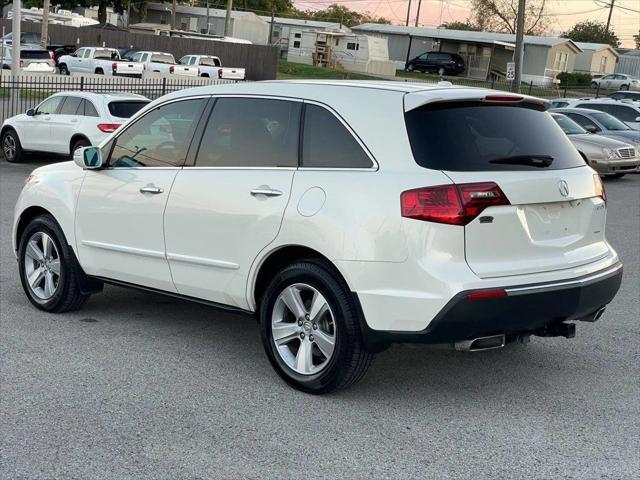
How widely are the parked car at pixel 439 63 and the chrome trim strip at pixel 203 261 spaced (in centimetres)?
6712

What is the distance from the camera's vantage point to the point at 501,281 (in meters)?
4.81

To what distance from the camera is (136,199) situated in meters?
6.26

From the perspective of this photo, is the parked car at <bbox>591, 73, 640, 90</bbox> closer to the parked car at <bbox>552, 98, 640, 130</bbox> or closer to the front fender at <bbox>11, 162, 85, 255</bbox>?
the parked car at <bbox>552, 98, 640, 130</bbox>

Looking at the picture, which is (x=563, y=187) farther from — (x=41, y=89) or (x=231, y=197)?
(x=41, y=89)

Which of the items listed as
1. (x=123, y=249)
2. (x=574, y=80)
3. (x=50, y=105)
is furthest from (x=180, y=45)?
(x=123, y=249)

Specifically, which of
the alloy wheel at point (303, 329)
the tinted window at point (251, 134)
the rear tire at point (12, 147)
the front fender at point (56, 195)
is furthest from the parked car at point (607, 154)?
the alloy wheel at point (303, 329)

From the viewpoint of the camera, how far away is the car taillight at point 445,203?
186 inches

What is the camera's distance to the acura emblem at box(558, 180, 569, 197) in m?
5.14

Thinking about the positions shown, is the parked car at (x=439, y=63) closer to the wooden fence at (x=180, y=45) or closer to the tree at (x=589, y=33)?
the wooden fence at (x=180, y=45)

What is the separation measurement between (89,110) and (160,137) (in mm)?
12182

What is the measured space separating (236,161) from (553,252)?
6.63ft

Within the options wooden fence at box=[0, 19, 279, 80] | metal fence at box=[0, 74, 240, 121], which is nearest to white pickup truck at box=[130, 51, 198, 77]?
wooden fence at box=[0, 19, 279, 80]

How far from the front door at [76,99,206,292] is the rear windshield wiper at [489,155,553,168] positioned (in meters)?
2.15

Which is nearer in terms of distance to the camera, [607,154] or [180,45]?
[607,154]
